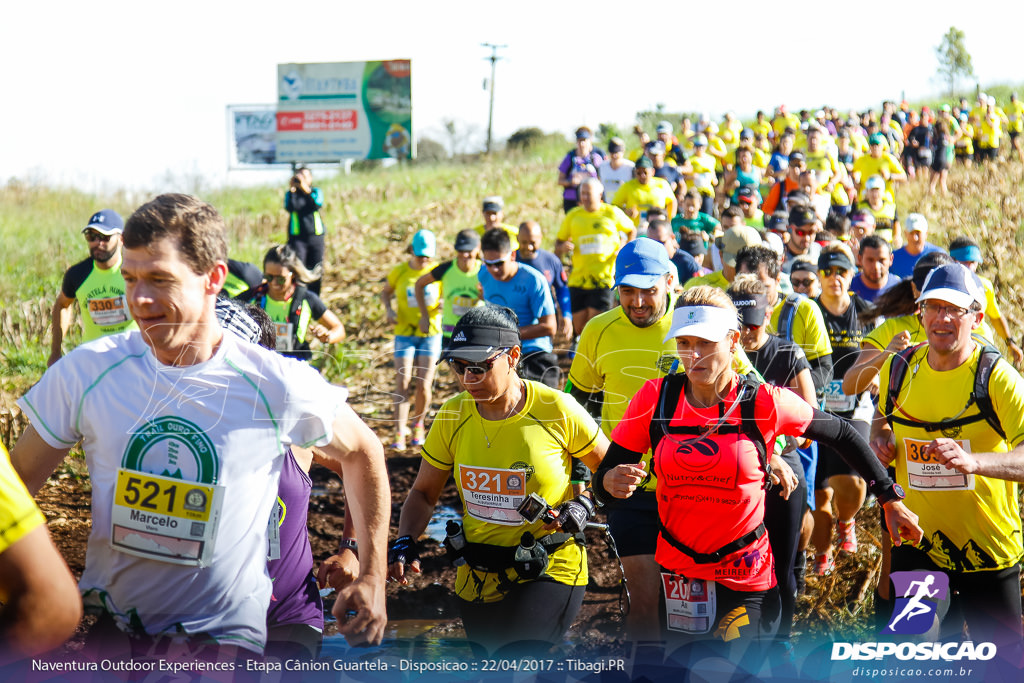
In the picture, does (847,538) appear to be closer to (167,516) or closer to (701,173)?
(167,516)

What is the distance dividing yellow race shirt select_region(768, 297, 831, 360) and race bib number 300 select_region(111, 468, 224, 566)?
4.38 m

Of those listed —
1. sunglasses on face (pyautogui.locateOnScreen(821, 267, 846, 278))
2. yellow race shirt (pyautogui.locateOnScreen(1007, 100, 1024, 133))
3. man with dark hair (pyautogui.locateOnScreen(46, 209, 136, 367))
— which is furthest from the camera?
yellow race shirt (pyautogui.locateOnScreen(1007, 100, 1024, 133))

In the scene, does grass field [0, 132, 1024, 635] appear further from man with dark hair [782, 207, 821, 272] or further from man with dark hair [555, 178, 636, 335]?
man with dark hair [555, 178, 636, 335]

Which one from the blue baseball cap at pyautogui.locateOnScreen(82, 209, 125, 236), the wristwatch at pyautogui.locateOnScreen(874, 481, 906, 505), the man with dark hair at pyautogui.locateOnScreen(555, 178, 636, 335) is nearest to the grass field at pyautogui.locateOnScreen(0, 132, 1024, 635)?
the blue baseball cap at pyautogui.locateOnScreen(82, 209, 125, 236)

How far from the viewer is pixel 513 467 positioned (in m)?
4.06

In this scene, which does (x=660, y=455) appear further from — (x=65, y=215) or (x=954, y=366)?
(x=65, y=215)

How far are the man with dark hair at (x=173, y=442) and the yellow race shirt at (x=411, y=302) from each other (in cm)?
731

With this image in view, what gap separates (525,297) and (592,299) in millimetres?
2548

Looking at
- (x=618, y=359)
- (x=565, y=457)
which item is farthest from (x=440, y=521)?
(x=565, y=457)

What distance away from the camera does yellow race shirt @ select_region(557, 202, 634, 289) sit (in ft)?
35.7

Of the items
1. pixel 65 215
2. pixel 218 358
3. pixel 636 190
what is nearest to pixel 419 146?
pixel 65 215

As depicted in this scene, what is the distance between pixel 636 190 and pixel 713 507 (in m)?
9.43

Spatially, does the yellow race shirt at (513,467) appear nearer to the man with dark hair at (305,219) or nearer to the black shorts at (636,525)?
the black shorts at (636,525)

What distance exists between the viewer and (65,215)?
24.5 meters
